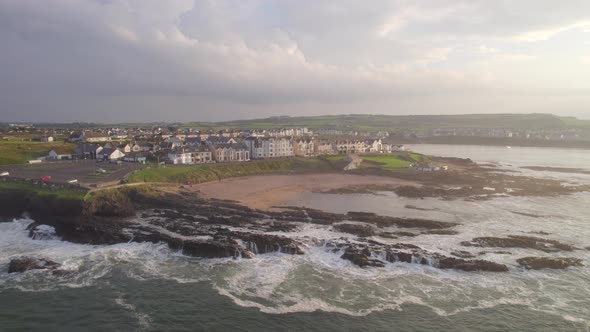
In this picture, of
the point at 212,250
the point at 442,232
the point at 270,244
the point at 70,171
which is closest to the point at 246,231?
the point at 270,244

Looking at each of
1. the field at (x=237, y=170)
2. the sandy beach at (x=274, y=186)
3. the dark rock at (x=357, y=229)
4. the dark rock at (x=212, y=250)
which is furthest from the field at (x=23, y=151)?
the dark rock at (x=357, y=229)

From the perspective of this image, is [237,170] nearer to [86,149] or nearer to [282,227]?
[86,149]

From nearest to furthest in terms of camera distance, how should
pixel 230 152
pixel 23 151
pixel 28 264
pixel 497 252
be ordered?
pixel 28 264
pixel 497 252
pixel 23 151
pixel 230 152

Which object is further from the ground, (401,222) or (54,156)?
(54,156)

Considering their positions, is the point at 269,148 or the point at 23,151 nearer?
the point at 23,151

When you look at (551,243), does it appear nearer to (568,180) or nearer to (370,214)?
(370,214)

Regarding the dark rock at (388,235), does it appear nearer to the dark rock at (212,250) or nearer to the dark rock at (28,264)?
the dark rock at (212,250)

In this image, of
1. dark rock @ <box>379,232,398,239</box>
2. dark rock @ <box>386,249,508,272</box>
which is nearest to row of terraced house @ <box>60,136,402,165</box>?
dark rock @ <box>379,232,398,239</box>
